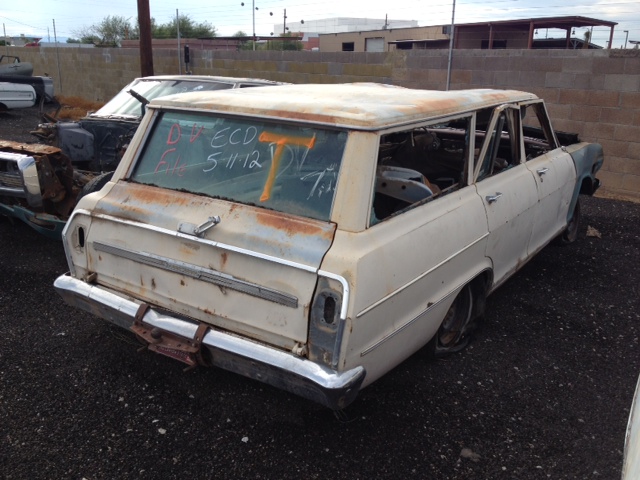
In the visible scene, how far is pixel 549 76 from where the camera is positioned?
837 centimetres

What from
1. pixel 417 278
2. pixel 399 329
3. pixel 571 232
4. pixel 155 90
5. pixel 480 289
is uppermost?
pixel 155 90

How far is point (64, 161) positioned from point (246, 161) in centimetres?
252

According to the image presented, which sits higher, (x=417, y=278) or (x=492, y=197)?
(x=492, y=197)

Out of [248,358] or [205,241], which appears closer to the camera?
[248,358]

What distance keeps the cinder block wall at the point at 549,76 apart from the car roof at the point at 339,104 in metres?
4.79

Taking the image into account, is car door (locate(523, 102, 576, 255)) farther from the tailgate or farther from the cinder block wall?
the cinder block wall

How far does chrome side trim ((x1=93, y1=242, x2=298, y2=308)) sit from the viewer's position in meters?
2.69

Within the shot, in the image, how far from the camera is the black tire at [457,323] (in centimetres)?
370

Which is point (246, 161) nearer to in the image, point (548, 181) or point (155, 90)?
point (548, 181)

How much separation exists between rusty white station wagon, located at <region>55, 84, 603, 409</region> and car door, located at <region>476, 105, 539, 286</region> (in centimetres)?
3

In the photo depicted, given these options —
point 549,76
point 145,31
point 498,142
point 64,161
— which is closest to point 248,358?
point 498,142

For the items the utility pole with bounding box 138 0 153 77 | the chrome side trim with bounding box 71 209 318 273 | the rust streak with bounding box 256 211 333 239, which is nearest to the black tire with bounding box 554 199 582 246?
the rust streak with bounding box 256 211 333 239

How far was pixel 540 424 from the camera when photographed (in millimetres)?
3160

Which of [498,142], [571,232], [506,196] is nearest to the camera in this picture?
[506,196]
